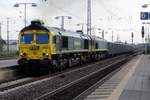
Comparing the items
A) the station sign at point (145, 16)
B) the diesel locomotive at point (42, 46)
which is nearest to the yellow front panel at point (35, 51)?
A: the diesel locomotive at point (42, 46)

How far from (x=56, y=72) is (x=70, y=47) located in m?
4.77

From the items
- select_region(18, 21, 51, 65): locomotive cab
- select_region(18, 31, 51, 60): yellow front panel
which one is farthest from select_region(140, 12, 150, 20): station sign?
select_region(18, 31, 51, 60): yellow front panel

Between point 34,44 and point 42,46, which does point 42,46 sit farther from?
point 34,44

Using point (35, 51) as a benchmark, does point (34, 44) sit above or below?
above

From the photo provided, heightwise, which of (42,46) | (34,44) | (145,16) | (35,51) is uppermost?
(145,16)

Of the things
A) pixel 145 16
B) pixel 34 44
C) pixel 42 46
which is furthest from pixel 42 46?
pixel 145 16

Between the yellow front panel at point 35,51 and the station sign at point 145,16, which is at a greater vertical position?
the station sign at point 145,16

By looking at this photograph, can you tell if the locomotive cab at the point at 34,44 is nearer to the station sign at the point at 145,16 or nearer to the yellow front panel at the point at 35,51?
the yellow front panel at the point at 35,51

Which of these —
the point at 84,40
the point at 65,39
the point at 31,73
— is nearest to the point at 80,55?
the point at 84,40

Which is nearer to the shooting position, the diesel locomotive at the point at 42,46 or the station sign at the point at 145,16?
the diesel locomotive at the point at 42,46

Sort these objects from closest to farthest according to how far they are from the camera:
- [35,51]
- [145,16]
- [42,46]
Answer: [35,51], [42,46], [145,16]

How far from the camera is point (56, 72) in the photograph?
32.4 m

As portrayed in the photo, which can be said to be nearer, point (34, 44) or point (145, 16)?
point (34, 44)

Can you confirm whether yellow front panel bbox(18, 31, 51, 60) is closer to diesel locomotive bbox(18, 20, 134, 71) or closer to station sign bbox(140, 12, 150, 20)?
diesel locomotive bbox(18, 20, 134, 71)
